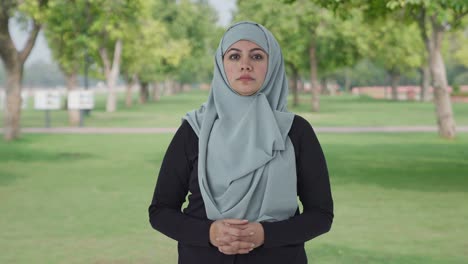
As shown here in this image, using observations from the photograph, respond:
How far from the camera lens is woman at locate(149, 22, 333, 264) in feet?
10.3

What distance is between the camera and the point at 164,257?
796 cm

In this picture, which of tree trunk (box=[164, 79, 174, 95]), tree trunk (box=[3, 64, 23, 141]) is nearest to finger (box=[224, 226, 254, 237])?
tree trunk (box=[3, 64, 23, 141])

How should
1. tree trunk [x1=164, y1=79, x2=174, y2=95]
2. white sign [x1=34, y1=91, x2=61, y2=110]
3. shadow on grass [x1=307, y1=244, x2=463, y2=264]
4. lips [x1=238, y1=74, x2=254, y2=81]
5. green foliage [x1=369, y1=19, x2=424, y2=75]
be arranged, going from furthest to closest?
tree trunk [x1=164, y1=79, x2=174, y2=95] < green foliage [x1=369, y1=19, x2=424, y2=75] < white sign [x1=34, y1=91, x2=61, y2=110] < shadow on grass [x1=307, y1=244, x2=463, y2=264] < lips [x1=238, y1=74, x2=254, y2=81]

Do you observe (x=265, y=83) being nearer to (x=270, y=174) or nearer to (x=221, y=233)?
(x=270, y=174)

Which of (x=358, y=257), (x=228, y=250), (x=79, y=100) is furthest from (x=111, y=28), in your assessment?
(x=228, y=250)

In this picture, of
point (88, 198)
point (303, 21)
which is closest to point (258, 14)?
point (303, 21)

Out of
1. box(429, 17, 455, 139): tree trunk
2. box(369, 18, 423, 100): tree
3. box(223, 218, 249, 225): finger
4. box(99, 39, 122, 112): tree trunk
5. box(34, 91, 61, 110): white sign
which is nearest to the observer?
box(223, 218, 249, 225): finger

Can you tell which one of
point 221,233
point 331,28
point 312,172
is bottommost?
point 221,233

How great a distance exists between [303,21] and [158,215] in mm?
39613

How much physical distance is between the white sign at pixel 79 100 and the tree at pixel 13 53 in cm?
639

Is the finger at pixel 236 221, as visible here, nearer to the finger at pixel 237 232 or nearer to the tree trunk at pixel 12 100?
the finger at pixel 237 232

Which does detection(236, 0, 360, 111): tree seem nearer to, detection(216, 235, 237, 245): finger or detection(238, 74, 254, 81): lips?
detection(238, 74, 254, 81): lips

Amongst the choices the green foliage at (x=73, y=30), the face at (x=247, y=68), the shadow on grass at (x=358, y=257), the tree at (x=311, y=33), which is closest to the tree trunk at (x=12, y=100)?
the green foliage at (x=73, y=30)

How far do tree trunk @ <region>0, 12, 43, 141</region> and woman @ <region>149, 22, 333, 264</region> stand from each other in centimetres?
2094
